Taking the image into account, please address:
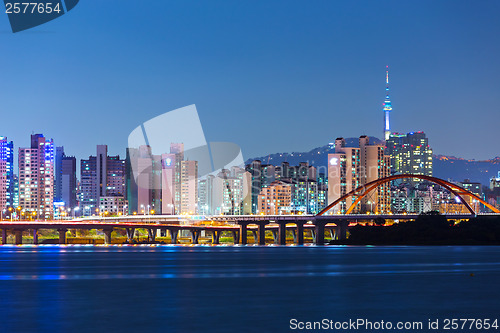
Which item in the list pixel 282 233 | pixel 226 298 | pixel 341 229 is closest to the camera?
pixel 226 298

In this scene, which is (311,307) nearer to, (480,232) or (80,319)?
(80,319)

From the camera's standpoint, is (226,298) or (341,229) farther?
(341,229)

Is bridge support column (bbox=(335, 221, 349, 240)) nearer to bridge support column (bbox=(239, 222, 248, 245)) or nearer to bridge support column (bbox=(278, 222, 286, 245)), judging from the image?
bridge support column (bbox=(278, 222, 286, 245))

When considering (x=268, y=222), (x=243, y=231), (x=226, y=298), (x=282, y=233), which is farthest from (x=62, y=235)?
(x=226, y=298)

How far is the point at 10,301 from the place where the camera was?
108 ft

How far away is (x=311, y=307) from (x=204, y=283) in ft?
44.5

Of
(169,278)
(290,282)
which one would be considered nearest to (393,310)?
(290,282)

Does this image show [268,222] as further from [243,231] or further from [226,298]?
[226,298]

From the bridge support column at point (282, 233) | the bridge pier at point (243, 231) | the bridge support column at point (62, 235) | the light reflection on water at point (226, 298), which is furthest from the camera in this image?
the bridge support column at point (62, 235)

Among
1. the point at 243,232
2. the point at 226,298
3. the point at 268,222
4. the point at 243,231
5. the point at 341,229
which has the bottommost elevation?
the point at 226,298

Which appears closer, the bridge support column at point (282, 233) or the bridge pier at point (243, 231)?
the bridge support column at point (282, 233)

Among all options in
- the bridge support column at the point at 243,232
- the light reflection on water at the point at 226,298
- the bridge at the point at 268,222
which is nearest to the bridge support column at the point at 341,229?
the bridge at the point at 268,222

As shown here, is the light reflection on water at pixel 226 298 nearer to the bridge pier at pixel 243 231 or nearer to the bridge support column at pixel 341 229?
the bridge support column at pixel 341 229

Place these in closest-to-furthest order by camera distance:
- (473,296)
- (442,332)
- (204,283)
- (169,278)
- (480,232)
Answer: (442,332) < (473,296) < (204,283) < (169,278) < (480,232)
